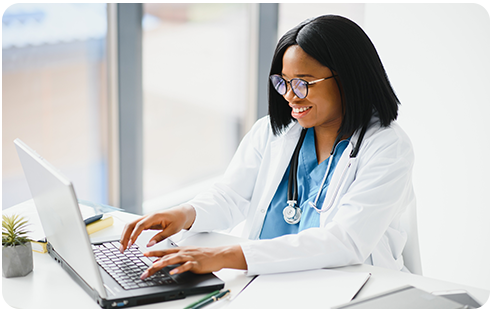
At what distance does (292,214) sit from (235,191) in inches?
9.6

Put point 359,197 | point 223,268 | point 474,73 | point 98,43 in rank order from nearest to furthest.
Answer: point 223,268, point 359,197, point 474,73, point 98,43

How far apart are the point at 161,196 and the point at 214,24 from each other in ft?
4.61

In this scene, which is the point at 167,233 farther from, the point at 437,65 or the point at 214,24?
the point at 214,24

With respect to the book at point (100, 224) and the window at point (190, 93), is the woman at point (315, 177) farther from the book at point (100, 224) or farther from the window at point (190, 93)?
the window at point (190, 93)

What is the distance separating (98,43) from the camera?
2.50 meters

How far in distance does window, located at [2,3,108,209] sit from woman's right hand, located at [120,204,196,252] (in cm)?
132

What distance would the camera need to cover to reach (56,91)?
2354 mm

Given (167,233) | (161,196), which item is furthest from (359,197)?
(161,196)

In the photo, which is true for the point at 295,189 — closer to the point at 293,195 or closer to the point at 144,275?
the point at 293,195

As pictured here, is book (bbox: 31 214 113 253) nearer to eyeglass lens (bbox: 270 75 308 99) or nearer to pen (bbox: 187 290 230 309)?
pen (bbox: 187 290 230 309)

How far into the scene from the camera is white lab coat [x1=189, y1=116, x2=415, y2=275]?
1086 millimetres

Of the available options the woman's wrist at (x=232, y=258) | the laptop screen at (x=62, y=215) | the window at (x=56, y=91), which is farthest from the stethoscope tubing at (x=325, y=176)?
the window at (x=56, y=91)

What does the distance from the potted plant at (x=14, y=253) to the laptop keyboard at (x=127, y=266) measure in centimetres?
16

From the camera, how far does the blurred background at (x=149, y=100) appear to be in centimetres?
219
